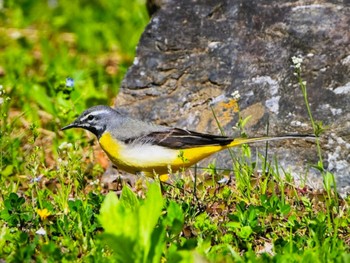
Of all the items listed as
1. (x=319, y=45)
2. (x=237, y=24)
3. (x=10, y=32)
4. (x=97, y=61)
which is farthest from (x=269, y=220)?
(x=10, y=32)

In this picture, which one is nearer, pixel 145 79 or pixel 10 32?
pixel 145 79

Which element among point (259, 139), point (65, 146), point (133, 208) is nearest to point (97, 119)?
point (65, 146)

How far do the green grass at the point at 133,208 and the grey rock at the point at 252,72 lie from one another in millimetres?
207

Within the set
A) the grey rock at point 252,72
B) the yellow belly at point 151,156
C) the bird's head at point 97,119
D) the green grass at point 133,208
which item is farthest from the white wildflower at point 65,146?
the grey rock at point 252,72

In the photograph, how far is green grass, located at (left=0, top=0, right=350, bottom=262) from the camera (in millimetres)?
4312

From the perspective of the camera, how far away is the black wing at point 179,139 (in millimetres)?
5883

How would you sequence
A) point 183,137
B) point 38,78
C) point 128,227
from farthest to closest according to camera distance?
point 38,78
point 183,137
point 128,227

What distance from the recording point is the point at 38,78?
29.9 feet

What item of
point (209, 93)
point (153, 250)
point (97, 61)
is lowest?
point (97, 61)

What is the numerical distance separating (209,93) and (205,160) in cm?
59

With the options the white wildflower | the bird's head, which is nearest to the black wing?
the bird's head

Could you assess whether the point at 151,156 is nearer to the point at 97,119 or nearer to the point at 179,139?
the point at 179,139

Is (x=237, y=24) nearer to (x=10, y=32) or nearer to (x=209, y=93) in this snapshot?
(x=209, y=93)

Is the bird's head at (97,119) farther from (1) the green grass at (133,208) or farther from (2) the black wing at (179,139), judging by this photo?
(2) the black wing at (179,139)
